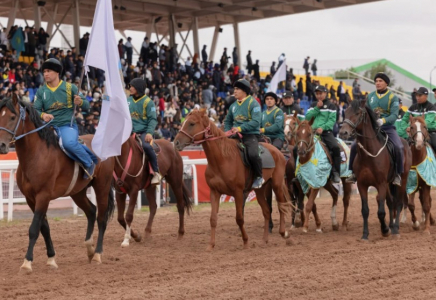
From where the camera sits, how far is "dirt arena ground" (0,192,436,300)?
7684 millimetres

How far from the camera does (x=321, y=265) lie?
928cm

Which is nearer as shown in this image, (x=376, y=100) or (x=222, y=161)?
(x=222, y=161)

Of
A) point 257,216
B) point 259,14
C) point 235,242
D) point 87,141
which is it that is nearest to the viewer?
point 87,141

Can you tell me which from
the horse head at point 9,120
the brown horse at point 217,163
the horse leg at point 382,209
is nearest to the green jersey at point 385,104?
the horse leg at point 382,209

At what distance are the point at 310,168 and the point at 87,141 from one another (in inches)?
188

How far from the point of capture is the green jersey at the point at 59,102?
379 inches

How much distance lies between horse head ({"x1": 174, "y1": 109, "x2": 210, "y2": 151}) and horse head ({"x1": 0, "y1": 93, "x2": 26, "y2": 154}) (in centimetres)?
251

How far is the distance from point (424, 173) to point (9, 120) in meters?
8.17

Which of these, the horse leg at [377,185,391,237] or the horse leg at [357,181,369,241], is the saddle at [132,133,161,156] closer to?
the horse leg at [357,181,369,241]

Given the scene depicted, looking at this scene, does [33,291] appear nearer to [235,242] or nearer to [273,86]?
[235,242]

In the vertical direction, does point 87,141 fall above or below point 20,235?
above

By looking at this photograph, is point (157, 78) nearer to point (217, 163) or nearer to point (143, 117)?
point (143, 117)

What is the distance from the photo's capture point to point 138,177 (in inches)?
474

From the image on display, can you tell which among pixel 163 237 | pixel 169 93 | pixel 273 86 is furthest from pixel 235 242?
pixel 169 93
